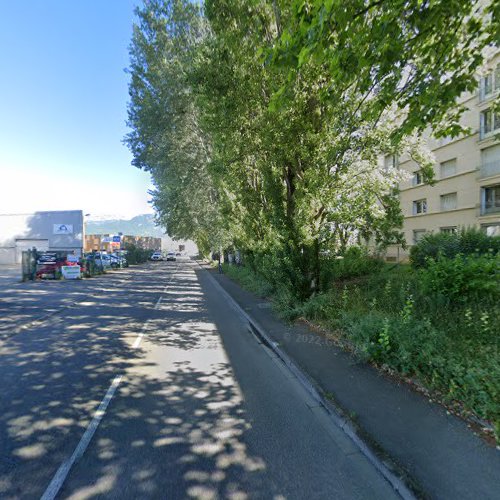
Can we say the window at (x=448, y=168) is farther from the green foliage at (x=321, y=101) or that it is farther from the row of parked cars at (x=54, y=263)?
the row of parked cars at (x=54, y=263)

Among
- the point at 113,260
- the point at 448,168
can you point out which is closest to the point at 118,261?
the point at 113,260

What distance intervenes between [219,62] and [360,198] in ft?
18.0

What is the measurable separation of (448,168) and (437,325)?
25.1 meters

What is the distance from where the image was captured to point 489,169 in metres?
22.2

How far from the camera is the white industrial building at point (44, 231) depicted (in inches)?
1738

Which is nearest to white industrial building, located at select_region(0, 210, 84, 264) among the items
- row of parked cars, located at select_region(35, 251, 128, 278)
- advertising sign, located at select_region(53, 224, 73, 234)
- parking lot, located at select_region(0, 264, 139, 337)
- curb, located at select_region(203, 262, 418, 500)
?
advertising sign, located at select_region(53, 224, 73, 234)

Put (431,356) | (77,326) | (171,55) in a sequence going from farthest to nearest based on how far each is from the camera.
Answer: (171,55) → (77,326) → (431,356)

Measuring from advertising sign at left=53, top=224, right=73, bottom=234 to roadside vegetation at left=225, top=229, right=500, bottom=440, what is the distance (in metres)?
43.1

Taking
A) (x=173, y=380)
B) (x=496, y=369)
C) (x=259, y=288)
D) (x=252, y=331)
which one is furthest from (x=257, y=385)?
(x=259, y=288)

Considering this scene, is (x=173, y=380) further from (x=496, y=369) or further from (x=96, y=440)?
(x=496, y=369)

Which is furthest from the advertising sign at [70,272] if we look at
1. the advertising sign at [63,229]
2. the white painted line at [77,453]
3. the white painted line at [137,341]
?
the advertising sign at [63,229]

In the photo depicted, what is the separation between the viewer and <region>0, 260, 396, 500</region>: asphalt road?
8.95 ft

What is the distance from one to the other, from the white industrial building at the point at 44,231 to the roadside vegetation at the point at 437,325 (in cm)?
4259

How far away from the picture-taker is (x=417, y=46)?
521 cm
